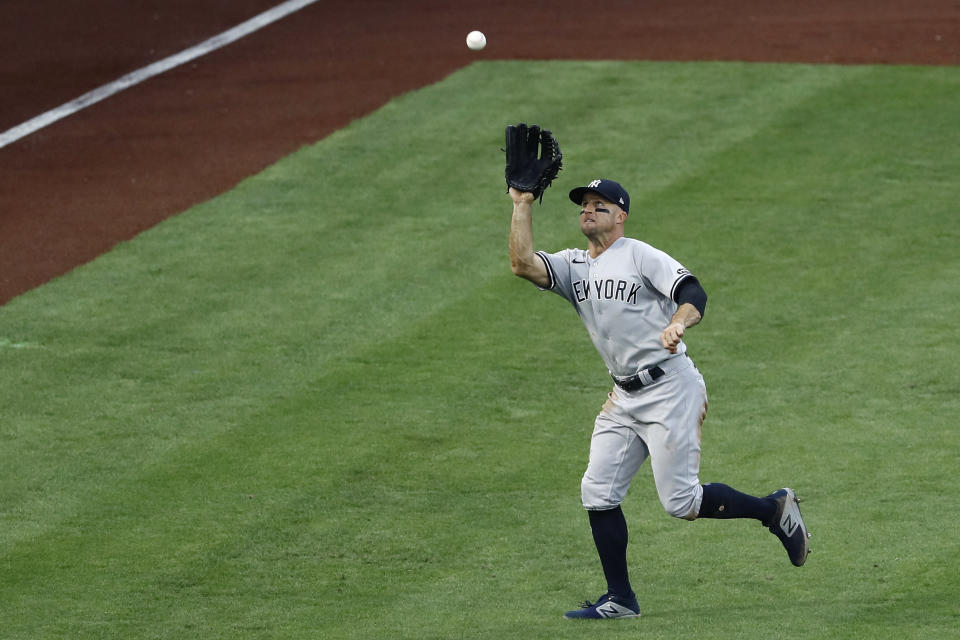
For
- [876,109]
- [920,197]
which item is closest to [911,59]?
[876,109]

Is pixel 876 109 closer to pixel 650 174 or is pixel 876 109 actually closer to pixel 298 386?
pixel 650 174

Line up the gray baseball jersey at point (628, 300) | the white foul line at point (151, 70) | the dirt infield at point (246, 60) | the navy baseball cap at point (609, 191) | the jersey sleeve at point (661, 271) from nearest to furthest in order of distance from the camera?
1. the jersey sleeve at point (661, 271)
2. the gray baseball jersey at point (628, 300)
3. the navy baseball cap at point (609, 191)
4. the dirt infield at point (246, 60)
5. the white foul line at point (151, 70)

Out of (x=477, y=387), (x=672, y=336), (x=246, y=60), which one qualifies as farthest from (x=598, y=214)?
(x=246, y=60)

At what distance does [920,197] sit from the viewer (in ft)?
45.0

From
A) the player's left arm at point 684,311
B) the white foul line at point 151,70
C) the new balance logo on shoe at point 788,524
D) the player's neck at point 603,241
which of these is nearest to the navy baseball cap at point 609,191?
the player's neck at point 603,241

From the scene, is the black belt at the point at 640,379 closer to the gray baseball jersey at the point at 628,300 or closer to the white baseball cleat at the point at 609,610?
the gray baseball jersey at the point at 628,300

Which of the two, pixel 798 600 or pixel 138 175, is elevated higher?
pixel 138 175

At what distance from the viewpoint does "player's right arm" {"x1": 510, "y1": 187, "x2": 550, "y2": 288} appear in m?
7.11

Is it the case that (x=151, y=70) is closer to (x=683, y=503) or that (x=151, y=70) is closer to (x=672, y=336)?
(x=683, y=503)

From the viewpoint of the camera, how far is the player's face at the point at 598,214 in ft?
23.7

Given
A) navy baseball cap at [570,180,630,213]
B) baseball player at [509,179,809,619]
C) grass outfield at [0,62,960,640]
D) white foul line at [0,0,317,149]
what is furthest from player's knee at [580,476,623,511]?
white foul line at [0,0,317,149]

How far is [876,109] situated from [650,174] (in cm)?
293

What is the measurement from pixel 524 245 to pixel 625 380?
30.1 inches

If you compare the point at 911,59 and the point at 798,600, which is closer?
the point at 798,600
